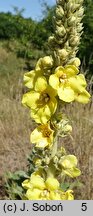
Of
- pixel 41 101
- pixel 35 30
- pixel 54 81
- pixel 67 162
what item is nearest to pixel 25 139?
pixel 67 162

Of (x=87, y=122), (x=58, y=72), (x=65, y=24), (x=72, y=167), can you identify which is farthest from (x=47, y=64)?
(x=87, y=122)

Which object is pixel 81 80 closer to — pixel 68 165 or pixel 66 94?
pixel 66 94

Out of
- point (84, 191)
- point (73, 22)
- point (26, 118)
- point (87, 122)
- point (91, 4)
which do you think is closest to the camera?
point (73, 22)

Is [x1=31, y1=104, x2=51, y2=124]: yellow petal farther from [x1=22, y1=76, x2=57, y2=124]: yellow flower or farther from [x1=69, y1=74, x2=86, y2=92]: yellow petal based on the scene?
[x1=69, y1=74, x2=86, y2=92]: yellow petal

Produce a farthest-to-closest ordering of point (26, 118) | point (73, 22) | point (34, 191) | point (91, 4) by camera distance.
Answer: point (91, 4) < point (26, 118) < point (34, 191) < point (73, 22)

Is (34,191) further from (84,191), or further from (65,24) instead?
(84,191)

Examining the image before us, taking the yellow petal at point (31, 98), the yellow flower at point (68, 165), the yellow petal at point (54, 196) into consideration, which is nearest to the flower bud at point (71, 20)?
the yellow petal at point (31, 98)

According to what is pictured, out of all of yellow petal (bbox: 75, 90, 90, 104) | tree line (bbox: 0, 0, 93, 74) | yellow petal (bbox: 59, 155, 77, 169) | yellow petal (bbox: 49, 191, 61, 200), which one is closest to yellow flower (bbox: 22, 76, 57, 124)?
yellow petal (bbox: 75, 90, 90, 104)
